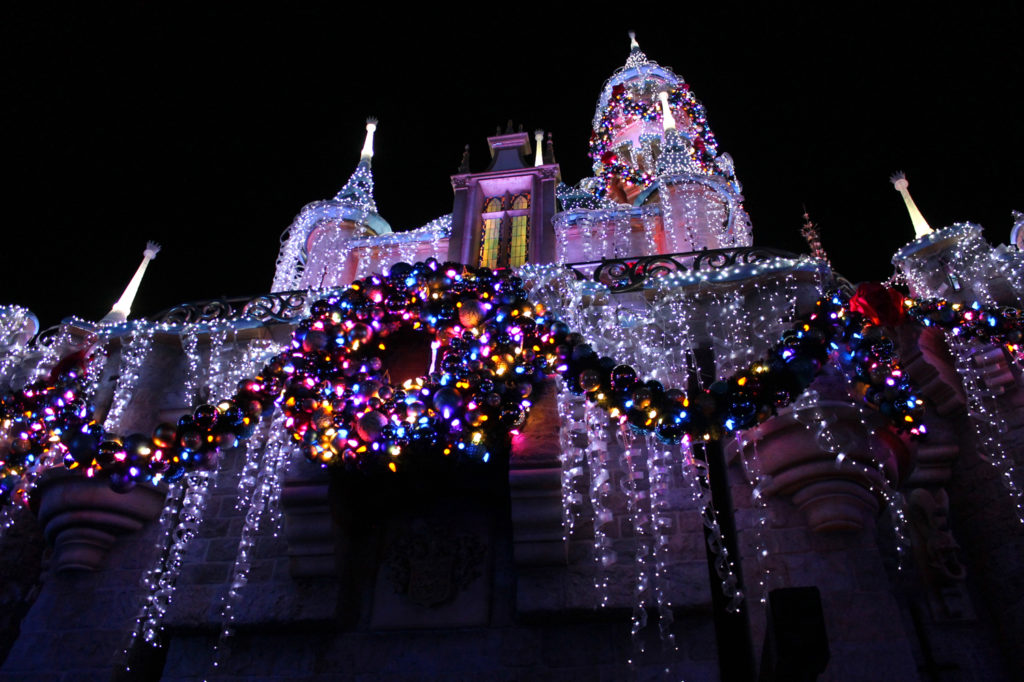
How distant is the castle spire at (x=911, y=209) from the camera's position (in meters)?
9.59

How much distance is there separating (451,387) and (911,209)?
27.8 feet

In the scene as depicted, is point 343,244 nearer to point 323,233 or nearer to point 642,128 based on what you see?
point 323,233

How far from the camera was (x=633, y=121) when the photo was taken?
1609cm

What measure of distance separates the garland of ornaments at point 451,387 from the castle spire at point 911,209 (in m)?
3.54

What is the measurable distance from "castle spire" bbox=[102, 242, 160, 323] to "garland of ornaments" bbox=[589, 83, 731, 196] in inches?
399

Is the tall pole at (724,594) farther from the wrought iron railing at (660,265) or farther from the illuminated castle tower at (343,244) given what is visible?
the illuminated castle tower at (343,244)

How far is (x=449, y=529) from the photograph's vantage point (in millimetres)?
7297

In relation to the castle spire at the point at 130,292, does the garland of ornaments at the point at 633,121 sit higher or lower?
higher

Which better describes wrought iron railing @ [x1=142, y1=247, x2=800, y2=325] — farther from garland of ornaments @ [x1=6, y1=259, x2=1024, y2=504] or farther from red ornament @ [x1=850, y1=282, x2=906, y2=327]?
garland of ornaments @ [x1=6, y1=259, x2=1024, y2=504]

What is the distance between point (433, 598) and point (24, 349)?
29.0ft

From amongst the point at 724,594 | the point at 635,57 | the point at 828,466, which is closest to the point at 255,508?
the point at 724,594

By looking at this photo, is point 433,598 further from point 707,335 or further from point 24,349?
point 24,349

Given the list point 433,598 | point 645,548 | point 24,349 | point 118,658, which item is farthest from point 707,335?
point 24,349

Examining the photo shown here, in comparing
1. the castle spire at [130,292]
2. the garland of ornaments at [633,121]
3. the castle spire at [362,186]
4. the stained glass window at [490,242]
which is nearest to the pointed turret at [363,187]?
the castle spire at [362,186]
